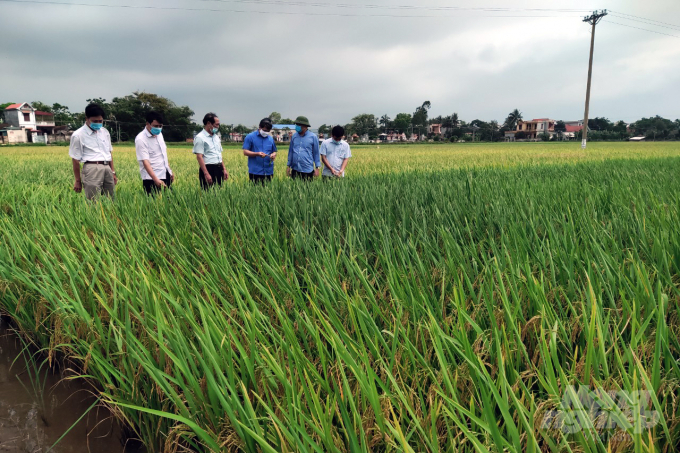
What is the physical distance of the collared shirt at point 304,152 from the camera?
18.7 ft

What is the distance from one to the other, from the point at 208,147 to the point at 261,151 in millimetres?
701

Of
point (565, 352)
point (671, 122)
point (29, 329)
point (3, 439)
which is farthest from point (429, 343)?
point (671, 122)

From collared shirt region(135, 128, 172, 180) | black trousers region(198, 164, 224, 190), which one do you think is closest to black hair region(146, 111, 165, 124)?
collared shirt region(135, 128, 172, 180)

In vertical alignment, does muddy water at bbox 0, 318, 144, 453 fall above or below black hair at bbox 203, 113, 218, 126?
below

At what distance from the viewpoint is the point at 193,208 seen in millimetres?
3652

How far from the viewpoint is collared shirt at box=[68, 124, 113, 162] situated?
448cm

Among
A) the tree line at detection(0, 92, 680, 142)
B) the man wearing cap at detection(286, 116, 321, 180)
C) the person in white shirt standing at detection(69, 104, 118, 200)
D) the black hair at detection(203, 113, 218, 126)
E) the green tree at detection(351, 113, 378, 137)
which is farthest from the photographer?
the green tree at detection(351, 113, 378, 137)

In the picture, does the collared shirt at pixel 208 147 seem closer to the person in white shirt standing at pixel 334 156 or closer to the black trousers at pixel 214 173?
the black trousers at pixel 214 173

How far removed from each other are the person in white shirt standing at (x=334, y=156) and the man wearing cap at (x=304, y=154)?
0.55 feet

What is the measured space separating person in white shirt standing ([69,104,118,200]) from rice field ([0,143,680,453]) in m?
0.91

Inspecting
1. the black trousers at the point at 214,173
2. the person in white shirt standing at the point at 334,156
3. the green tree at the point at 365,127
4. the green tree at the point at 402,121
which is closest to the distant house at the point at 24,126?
the green tree at the point at 365,127

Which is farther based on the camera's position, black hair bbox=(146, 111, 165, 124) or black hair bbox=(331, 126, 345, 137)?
black hair bbox=(331, 126, 345, 137)

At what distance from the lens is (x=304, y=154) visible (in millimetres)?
5789

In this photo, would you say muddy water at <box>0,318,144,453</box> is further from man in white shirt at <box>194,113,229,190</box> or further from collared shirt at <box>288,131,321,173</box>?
collared shirt at <box>288,131,321,173</box>
